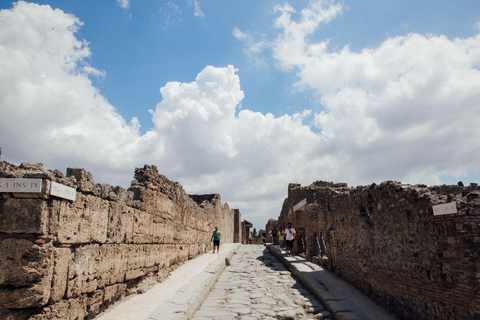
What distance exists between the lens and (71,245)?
4211mm

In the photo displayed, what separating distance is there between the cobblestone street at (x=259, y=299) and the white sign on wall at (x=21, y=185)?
3.13 metres

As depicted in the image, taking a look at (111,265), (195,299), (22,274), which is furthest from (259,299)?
(22,274)

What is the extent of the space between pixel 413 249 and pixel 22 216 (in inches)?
190

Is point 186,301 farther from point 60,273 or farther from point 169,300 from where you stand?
point 60,273

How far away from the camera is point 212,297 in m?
6.95

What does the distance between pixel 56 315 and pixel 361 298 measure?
4.78 meters

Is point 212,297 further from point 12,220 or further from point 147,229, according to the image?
point 12,220

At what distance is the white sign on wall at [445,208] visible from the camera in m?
3.82

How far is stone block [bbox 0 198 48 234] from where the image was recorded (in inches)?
143

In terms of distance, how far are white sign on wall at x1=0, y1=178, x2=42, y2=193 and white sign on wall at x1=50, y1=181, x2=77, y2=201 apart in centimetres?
14

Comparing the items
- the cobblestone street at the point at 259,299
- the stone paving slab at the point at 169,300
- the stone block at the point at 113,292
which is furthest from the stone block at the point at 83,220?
the cobblestone street at the point at 259,299

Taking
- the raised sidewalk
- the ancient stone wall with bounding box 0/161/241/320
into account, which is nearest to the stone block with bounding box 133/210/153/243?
the ancient stone wall with bounding box 0/161/241/320

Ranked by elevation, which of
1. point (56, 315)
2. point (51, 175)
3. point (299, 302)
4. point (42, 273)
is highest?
point (51, 175)

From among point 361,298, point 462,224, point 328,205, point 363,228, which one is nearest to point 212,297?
point 361,298
